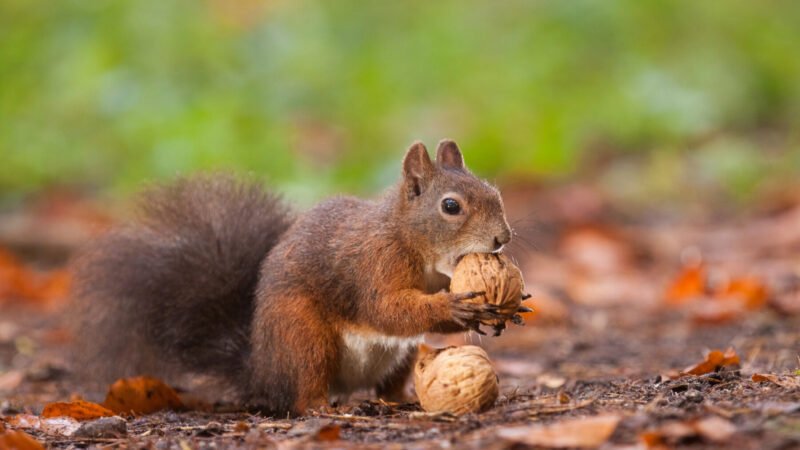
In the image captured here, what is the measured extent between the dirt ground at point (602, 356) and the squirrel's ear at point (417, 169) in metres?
0.46

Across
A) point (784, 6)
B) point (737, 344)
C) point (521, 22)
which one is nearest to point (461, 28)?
point (521, 22)

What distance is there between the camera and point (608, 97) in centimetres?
938

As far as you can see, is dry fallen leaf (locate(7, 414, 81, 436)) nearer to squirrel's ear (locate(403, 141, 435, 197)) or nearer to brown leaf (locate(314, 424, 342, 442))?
brown leaf (locate(314, 424, 342, 442))

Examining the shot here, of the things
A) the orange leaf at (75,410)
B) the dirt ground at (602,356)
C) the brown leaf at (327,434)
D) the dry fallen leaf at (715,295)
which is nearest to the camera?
the dirt ground at (602,356)

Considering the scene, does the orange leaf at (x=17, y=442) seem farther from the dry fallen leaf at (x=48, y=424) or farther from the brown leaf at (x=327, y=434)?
the brown leaf at (x=327, y=434)

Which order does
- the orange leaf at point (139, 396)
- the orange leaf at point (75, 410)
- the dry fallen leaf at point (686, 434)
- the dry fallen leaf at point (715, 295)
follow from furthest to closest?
the dry fallen leaf at point (715, 295) < the orange leaf at point (139, 396) < the orange leaf at point (75, 410) < the dry fallen leaf at point (686, 434)

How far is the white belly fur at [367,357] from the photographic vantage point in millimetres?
3068

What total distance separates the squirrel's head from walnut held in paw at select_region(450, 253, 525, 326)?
0.13 metres

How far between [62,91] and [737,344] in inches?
246

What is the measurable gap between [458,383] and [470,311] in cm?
22

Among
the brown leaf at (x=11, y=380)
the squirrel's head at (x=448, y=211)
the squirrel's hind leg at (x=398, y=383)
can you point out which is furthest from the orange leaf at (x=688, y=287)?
the brown leaf at (x=11, y=380)

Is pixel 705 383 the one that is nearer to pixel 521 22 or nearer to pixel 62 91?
pixel 62 91

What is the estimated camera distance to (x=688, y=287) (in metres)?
4.96

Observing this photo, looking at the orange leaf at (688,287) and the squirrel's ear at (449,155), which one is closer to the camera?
the squirrel's ear at (449,155)
